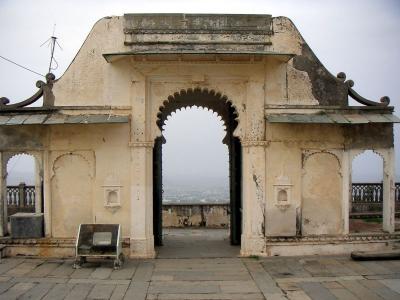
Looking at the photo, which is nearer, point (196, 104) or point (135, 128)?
point (135, 128)

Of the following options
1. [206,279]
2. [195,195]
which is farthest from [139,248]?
[195,195]

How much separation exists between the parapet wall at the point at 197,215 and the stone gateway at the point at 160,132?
19.9 feet

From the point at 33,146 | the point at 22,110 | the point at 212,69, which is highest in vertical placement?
the point at 212,69

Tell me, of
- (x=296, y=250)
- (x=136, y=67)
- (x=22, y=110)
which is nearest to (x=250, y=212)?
(x=296, y=250)

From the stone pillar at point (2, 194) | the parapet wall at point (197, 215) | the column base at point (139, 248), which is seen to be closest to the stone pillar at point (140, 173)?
the column base at point (139, 248)

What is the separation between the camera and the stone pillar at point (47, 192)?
10805mm

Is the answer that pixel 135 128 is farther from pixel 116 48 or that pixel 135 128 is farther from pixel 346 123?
pixel 346 123

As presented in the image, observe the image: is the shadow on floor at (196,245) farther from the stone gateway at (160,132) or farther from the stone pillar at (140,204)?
the stone gateway at (160,132)

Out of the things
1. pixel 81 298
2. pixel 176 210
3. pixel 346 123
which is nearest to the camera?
pixel 81 298

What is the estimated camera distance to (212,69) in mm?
10836

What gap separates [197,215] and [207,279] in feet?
26.1

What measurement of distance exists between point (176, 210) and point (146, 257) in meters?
6.38

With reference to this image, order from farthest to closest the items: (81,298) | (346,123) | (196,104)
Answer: (196,104) → (346,123) → (81,298)

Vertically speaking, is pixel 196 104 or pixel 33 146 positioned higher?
pixel 196 104
